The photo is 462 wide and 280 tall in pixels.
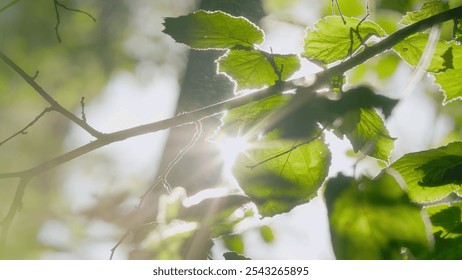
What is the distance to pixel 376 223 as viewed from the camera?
1.15 ft

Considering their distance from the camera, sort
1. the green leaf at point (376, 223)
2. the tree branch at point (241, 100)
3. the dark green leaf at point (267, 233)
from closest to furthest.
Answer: the green leaf at point (376, 223) → the tree branch at point (241, 100) → the dark green leaf at point (267, 233)

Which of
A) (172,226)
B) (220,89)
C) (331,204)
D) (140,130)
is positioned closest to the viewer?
(331,204)

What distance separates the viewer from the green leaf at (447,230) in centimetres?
48

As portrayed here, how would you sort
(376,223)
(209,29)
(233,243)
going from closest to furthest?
(376,223), (209,29), (233,243)

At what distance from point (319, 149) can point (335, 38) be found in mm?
251

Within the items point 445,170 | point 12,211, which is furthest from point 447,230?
point 12,211

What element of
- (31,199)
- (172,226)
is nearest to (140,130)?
(172,226)

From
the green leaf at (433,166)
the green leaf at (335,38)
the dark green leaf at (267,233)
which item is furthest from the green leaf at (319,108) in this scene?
the dark green leaf at (267,233)

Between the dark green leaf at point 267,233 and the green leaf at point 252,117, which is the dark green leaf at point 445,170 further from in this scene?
the dark green leaf at point 267,233

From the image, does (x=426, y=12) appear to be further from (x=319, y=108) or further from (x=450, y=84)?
(x=319, y=108)

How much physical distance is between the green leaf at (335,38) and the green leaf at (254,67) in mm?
52

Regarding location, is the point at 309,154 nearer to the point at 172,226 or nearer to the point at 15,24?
the point at 172,226

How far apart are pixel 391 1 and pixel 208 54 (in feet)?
2.27

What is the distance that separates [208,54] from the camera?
1.43 m
